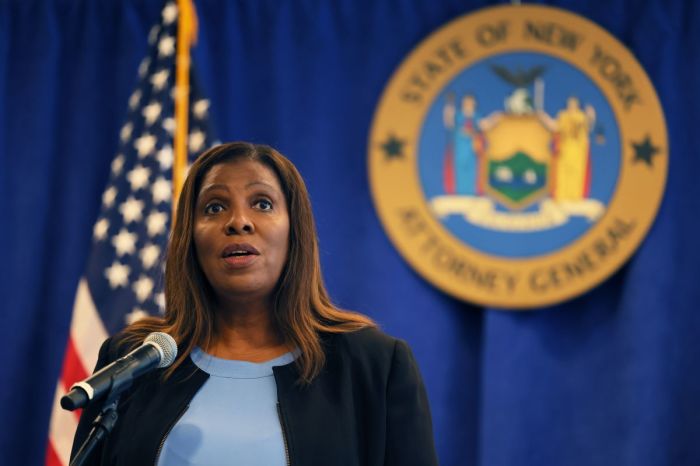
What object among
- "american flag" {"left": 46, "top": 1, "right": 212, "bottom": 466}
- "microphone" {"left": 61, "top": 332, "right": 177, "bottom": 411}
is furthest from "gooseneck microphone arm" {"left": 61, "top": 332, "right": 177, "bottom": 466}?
"american flag" {"left": 46, "top": 1, "right": 212, "bottom": 466}

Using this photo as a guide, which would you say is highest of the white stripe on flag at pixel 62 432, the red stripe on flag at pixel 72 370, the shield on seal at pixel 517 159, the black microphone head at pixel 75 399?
the shield on seal at pixel 517 159

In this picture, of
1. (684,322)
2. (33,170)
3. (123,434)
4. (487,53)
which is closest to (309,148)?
(487,53)

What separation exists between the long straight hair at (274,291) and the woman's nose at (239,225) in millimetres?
118

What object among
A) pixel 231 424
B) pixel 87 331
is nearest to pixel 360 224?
pixel 87 331

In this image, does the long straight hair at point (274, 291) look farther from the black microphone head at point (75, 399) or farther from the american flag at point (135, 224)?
the american flag at point (135, 224)

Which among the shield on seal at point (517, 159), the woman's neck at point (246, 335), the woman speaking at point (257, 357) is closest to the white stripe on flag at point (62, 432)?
the woman speaking at point (257, 357)

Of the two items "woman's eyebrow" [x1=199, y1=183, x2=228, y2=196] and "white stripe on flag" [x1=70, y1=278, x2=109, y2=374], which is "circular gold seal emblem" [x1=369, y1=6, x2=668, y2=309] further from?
"woman's eyebrow" [x1=199, y1=183, x2=228, y2=196]

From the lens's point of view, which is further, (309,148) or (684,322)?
(309,148)

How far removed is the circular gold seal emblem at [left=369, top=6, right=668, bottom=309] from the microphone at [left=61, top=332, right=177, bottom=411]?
188 centimetres

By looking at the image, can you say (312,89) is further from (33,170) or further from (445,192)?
(33,170)

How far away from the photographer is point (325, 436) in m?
1.74

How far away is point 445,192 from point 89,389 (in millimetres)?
2194

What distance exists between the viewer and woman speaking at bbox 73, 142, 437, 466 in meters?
1.73

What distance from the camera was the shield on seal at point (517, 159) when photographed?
3348 mm
